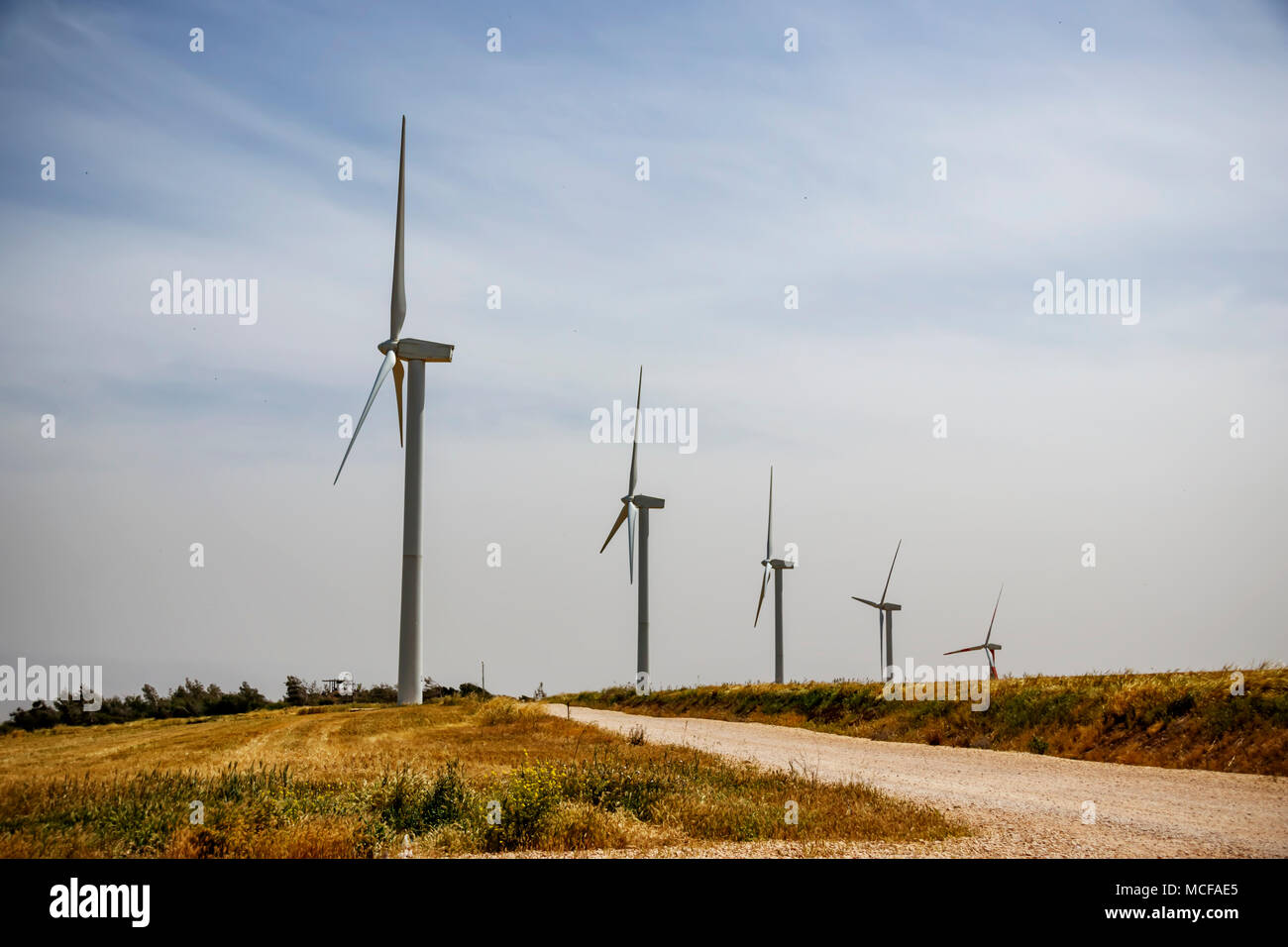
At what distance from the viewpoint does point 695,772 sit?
19.8 meters

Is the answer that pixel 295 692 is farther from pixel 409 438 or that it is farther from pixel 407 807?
pixel 407 807

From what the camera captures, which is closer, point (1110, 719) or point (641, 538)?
point (1110, 719)

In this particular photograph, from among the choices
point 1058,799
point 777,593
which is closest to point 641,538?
point 777,593

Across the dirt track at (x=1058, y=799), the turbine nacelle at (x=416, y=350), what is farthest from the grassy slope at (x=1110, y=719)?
the turbine nacelle at (x=416, y=350)

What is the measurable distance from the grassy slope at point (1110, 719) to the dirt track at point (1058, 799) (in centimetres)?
96

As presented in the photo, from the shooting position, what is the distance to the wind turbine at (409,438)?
48.7m

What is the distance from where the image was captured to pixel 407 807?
49.8 feet

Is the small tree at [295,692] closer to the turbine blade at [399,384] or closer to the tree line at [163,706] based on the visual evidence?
the tree line at [163,706]

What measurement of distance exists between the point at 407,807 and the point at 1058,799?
11.8 meters
